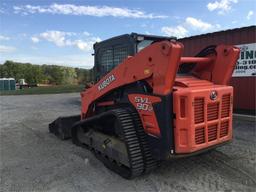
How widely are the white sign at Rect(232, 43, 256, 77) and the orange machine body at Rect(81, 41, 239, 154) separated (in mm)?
4776

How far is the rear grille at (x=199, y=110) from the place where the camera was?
3863mm

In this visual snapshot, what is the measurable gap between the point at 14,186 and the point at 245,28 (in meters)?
7.56

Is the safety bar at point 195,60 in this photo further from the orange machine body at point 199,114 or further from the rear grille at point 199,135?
the rear grille at point 199,135

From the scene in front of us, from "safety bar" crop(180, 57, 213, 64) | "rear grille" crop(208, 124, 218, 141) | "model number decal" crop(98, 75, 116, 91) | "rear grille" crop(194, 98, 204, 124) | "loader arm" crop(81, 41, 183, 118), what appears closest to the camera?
"loader arm" crop(81, 41, 183, 118)

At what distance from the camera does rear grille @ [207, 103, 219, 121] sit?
13.3 feet

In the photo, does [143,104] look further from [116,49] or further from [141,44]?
[116,49]

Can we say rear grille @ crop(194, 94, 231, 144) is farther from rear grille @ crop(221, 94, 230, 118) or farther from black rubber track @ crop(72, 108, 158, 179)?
black rubber track @ crop(72, 108, 158, 179)

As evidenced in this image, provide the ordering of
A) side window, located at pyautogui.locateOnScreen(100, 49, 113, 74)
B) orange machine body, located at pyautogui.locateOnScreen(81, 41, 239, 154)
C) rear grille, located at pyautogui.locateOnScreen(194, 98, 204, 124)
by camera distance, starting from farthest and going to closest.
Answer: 1. side window, located at pyautogui.locateOnScreen(100, 49, 113, 74)
2. rear grille, located at pyautogui.locateOnScreen(194, 98, 204, 124)
3. orange machine body, located at pyautogui.locateOnScreen(81, 41, 239, 154)

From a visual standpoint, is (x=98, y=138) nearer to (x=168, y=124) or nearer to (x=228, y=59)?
(x=168, y=124)

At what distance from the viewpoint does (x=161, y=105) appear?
3.78 meters

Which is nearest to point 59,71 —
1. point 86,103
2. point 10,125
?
point 10,125

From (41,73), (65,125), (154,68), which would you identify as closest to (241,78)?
(65,125)

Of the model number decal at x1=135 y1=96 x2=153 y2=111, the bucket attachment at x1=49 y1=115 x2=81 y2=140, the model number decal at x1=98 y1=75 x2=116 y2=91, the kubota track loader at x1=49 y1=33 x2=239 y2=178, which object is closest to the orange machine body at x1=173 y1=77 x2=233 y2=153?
the kubota track loader at x1=49 y1=33 x2=239 y2=178

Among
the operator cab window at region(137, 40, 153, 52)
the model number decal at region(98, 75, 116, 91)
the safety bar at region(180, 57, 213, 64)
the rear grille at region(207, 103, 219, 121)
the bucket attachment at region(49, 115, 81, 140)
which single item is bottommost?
the bucket attachment at region(49, 115, 81, 140)
